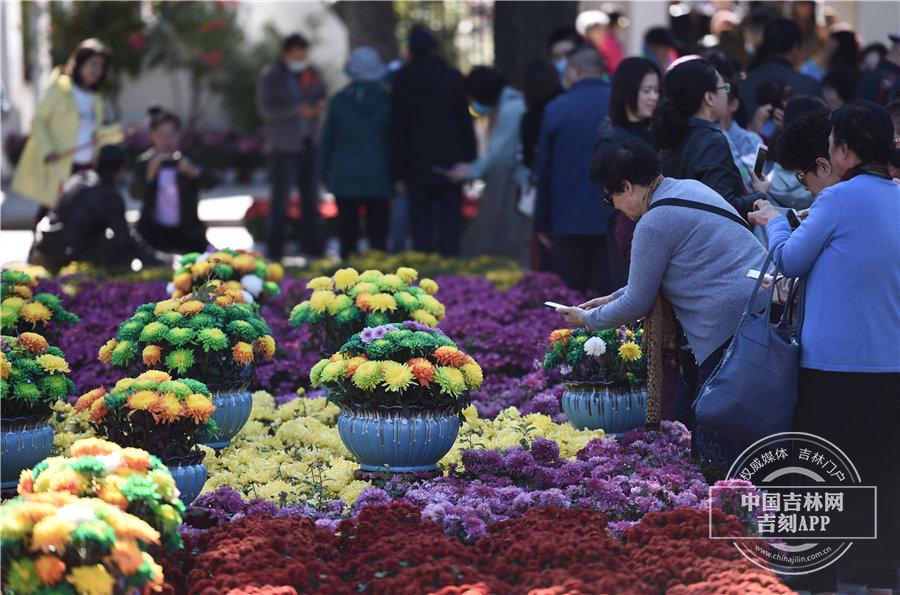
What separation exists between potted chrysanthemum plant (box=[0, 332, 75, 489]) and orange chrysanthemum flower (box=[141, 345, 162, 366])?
417 mm

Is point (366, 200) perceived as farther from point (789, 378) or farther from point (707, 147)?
point (789, 378)

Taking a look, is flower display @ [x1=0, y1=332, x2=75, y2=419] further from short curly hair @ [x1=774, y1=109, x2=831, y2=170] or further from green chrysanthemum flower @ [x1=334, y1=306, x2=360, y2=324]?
short curly hair @ [x1=774, y1=109, x2=831, y2=170]

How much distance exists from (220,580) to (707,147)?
3071mm

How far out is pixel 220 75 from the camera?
84.8ft

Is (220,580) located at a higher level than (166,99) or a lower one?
lower

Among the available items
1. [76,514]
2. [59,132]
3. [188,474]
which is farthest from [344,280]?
[59,132]

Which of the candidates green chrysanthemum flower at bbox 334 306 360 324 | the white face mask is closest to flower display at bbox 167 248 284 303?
green chrysanthemum flower at bbox 334 306 360 324

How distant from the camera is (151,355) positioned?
19.3ft

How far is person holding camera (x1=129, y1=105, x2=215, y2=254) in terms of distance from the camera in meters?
11.1

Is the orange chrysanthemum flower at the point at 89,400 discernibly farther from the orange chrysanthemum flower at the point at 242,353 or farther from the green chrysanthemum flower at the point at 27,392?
the orange chrysanthemum flower at the point at 242,353

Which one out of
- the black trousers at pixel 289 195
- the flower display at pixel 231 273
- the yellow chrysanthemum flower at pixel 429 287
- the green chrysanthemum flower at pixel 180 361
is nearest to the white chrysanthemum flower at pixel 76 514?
the green chrysanthemum flower at pixel 180 361

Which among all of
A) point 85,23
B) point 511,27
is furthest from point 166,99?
point 511,27

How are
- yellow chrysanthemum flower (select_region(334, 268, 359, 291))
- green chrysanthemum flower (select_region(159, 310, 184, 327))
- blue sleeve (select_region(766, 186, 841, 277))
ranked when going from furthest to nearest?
yellow chrysanthemum flower (select_region(334, 268, 359, 291)) → green chrysanthemum flower (select_region(159, 310, 184, 327)) → blue sleeve (select_region(766, 186, 841, 277))

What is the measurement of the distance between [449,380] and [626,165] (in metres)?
1.15
